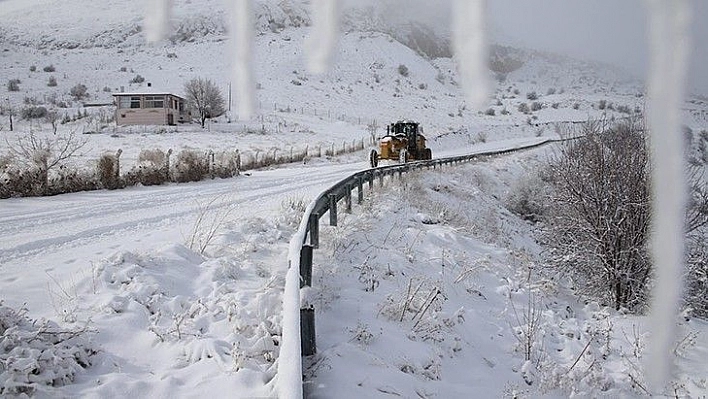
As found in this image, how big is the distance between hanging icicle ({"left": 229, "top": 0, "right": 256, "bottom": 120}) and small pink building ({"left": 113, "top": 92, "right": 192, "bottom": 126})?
48.7m

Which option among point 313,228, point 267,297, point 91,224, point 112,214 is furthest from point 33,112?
point 267,297

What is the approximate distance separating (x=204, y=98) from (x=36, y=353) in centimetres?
4879

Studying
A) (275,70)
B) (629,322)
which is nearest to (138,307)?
(629,322)

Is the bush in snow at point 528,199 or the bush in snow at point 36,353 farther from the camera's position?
the bush in snow at point 528,199

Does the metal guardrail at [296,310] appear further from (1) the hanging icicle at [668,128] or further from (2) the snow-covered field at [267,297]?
(1) the hanging icicle at [668,128]

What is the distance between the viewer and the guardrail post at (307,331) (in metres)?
3.34

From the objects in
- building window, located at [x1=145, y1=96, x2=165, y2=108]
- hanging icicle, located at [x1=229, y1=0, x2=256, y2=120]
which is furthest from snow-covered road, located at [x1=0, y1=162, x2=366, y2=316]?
building window, located at [x1=145, y1=96, x2=165, y2=108]

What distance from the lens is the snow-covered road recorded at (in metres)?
5.11

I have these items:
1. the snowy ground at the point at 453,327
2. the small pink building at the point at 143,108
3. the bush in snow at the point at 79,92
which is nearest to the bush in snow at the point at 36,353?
the snowy ground at the point at 453,327

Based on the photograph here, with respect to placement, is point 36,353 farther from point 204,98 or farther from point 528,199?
point 204,98

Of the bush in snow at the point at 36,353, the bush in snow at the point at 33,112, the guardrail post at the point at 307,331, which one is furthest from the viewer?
the bush in snow at the point at 33,112

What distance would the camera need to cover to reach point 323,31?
9.09 ft

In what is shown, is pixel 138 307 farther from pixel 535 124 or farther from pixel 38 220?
pixel 535 124

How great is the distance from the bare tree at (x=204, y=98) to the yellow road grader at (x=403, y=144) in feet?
96.4
